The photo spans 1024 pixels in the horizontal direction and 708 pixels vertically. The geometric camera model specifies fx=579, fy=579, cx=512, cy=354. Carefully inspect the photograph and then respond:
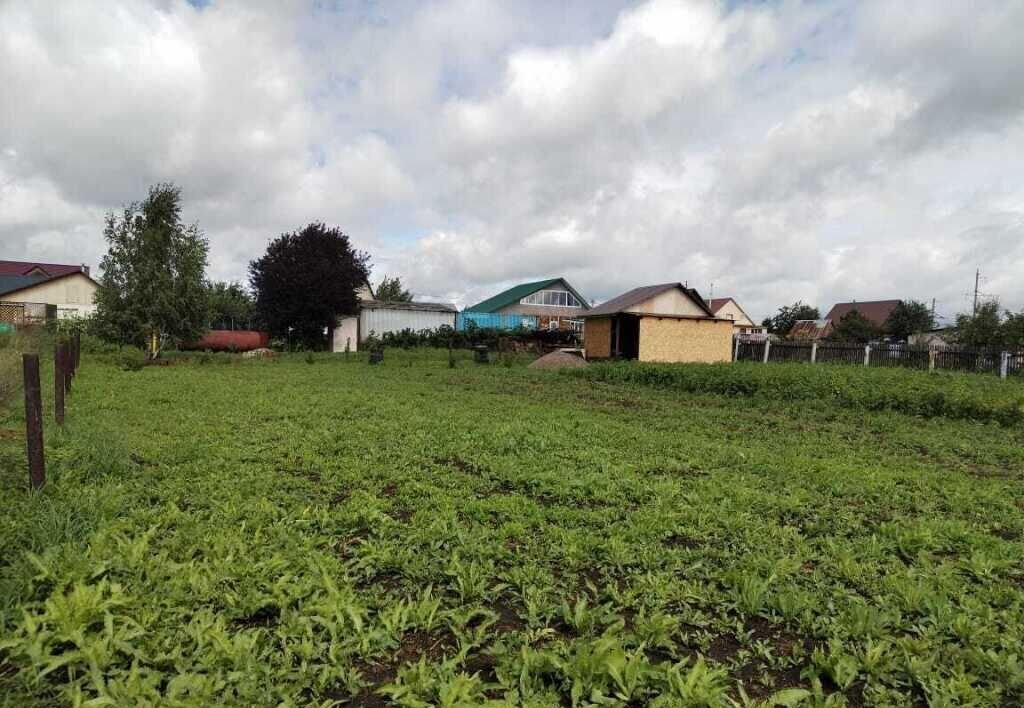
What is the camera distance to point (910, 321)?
47.1 m

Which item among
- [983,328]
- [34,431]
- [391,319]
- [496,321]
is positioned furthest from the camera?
[496,321]

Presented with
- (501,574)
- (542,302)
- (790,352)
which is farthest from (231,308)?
(501,574)

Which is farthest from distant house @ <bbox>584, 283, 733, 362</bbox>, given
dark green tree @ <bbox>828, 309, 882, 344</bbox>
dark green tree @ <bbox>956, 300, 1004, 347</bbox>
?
dark green tree @ <bbox>828, 309, 882, 344</bbox>

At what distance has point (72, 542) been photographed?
304 centimetres

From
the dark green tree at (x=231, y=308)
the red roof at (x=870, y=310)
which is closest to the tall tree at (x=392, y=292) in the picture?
the dark green tree at (x=231, y=308)

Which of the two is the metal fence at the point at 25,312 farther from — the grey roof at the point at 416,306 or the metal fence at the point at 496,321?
the metal fence at the point at 496,321

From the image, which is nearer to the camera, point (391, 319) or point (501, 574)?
point (501, 574)

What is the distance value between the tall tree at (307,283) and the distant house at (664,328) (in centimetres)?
1316

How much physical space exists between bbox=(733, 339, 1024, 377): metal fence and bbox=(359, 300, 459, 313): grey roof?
1825cm

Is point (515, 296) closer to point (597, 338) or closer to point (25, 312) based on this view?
point (597, 338)

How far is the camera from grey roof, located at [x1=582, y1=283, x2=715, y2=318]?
68.0ft

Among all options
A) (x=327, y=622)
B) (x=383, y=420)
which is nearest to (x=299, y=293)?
(x=383, y=420)

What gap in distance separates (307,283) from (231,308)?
61.5ft

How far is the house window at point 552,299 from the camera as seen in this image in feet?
136
